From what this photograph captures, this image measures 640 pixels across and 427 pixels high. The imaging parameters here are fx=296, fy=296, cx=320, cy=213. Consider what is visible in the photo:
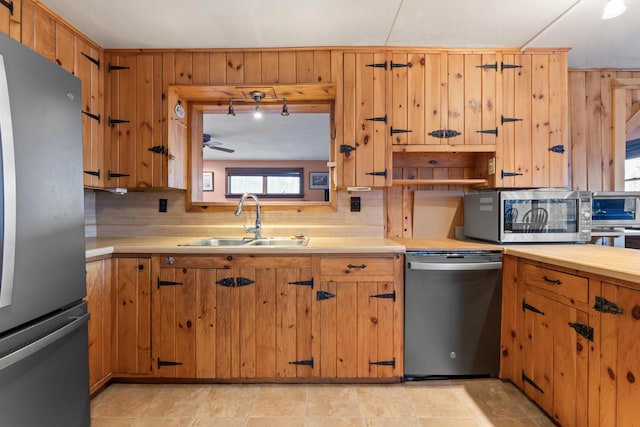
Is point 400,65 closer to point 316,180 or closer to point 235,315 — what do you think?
point 235,315

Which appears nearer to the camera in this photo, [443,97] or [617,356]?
[617,356]

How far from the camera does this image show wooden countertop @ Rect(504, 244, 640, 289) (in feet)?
4.01

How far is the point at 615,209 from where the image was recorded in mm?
2141

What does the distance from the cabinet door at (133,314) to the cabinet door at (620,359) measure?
2426 mm

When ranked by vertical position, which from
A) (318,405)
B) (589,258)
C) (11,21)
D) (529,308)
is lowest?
(318,405)

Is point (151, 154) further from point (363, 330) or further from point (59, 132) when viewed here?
point (363, 330)

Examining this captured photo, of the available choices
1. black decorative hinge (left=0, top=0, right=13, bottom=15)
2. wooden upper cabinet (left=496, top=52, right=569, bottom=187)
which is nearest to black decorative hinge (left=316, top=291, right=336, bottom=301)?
wooden upper cabinet (left=496, top=52, right=569, bottom=187)

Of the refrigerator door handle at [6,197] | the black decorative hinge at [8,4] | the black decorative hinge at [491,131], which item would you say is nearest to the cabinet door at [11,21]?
the black decorative hinge at [8,4]

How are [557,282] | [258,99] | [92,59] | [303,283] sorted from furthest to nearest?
[258,99] → [92,59] → [303,283] → [557,282]

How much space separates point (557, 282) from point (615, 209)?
1.14m

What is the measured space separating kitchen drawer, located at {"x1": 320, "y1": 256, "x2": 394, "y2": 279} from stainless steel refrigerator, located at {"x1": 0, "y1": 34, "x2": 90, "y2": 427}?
1243mm

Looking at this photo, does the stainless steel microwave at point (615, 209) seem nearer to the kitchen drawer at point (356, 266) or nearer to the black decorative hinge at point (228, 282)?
the kitchen drawer at point (356, 266)

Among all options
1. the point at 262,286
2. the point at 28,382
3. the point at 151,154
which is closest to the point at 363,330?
the point at 262,286

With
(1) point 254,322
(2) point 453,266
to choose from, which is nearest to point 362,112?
(2) point 453,266
